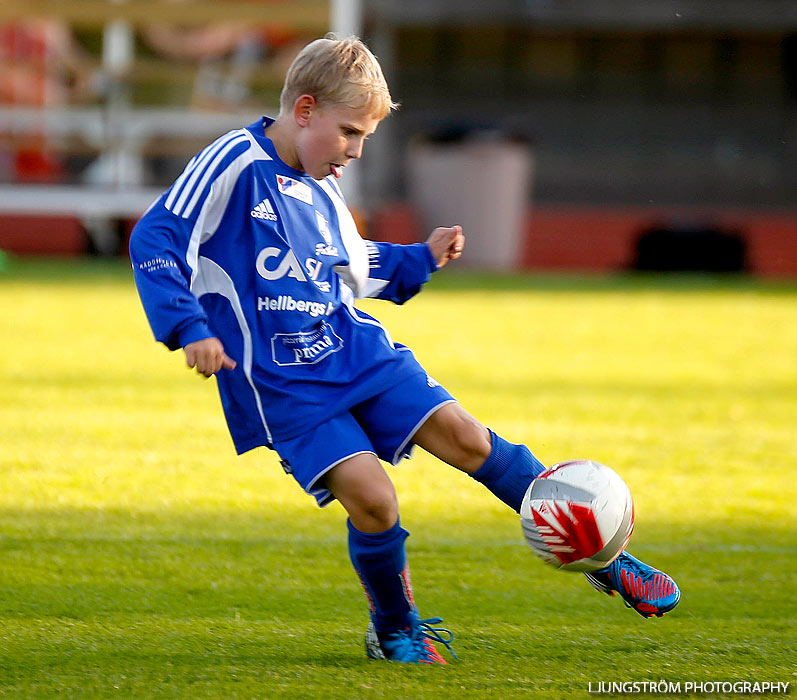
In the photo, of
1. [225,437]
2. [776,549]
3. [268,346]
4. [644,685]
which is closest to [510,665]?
[644,685]

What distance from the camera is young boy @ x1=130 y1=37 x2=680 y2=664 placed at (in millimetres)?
2936

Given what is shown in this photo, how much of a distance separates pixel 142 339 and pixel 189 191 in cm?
621

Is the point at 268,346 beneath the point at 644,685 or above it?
above

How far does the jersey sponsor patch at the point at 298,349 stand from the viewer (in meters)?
3.01

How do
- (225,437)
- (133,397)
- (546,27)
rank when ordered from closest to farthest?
(225,437)
(133,397)
(546,27)

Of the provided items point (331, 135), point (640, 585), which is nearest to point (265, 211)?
point (331, 135)

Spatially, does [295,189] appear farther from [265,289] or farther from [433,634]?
[433,634]

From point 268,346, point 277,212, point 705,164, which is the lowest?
point 705,164

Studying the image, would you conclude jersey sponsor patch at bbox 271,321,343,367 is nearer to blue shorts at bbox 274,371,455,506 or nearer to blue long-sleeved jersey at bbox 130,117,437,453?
blue long-sleeved jersey at bbox 130,117,437,453

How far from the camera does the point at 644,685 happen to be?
2.81 m

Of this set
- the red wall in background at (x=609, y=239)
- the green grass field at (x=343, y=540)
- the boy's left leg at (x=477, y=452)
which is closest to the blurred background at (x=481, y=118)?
the red wall in background at (x=609, y=239)

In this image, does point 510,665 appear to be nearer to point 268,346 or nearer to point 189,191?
point 268,346

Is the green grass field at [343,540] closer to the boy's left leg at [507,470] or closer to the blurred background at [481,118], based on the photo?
the boy's left leg at [507,470]

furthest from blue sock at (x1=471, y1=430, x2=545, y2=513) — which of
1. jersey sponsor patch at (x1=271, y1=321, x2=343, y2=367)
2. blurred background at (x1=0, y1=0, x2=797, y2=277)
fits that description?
blurred background at (x1=0, y1=0, x2=797, y2=277)
